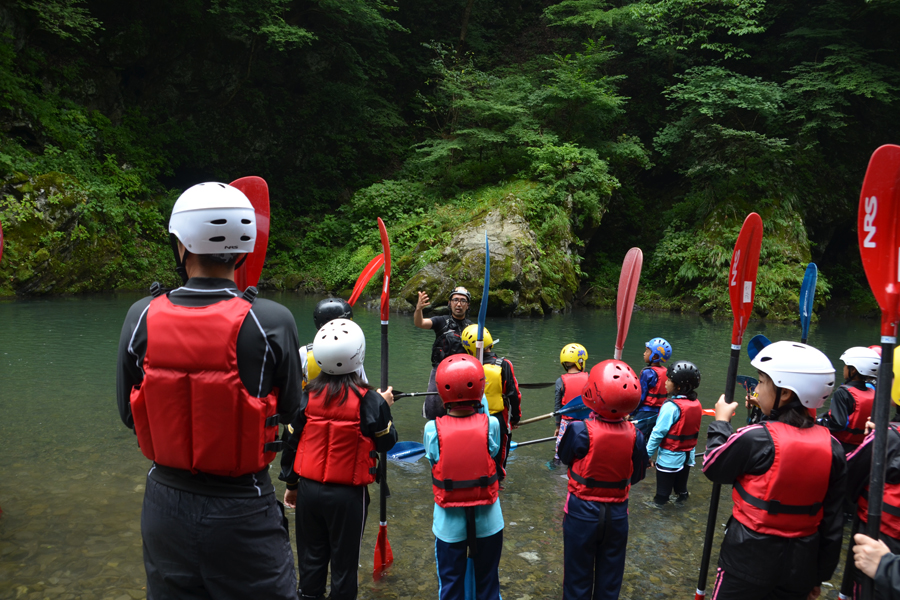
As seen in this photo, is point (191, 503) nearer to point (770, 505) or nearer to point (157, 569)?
point (157, 569)

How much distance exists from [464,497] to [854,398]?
3.17 m

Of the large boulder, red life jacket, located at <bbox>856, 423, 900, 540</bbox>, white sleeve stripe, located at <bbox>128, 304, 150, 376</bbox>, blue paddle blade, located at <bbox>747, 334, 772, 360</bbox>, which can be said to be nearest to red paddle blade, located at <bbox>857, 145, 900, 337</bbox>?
red life jacket, located at <bbox>856, 423, 900, 540</bbox>

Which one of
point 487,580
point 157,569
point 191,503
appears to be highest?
point 191,503

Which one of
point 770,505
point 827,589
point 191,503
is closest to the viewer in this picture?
point 191,503

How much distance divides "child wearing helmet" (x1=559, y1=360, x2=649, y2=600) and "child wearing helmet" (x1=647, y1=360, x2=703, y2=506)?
1.79 meters

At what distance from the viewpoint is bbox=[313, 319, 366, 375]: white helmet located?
285 cm

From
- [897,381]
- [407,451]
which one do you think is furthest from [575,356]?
[897,381]

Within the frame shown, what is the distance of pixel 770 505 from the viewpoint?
2.43 metres

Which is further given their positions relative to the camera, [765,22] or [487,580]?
[765,22]

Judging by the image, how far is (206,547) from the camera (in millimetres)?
1812

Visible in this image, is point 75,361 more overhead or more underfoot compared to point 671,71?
more underfoot

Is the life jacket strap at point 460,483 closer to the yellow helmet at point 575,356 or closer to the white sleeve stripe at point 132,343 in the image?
the white sleeve stripe at point 132,343

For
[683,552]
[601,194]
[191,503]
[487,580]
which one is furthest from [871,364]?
[601,194]

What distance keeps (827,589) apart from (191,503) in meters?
3.77
